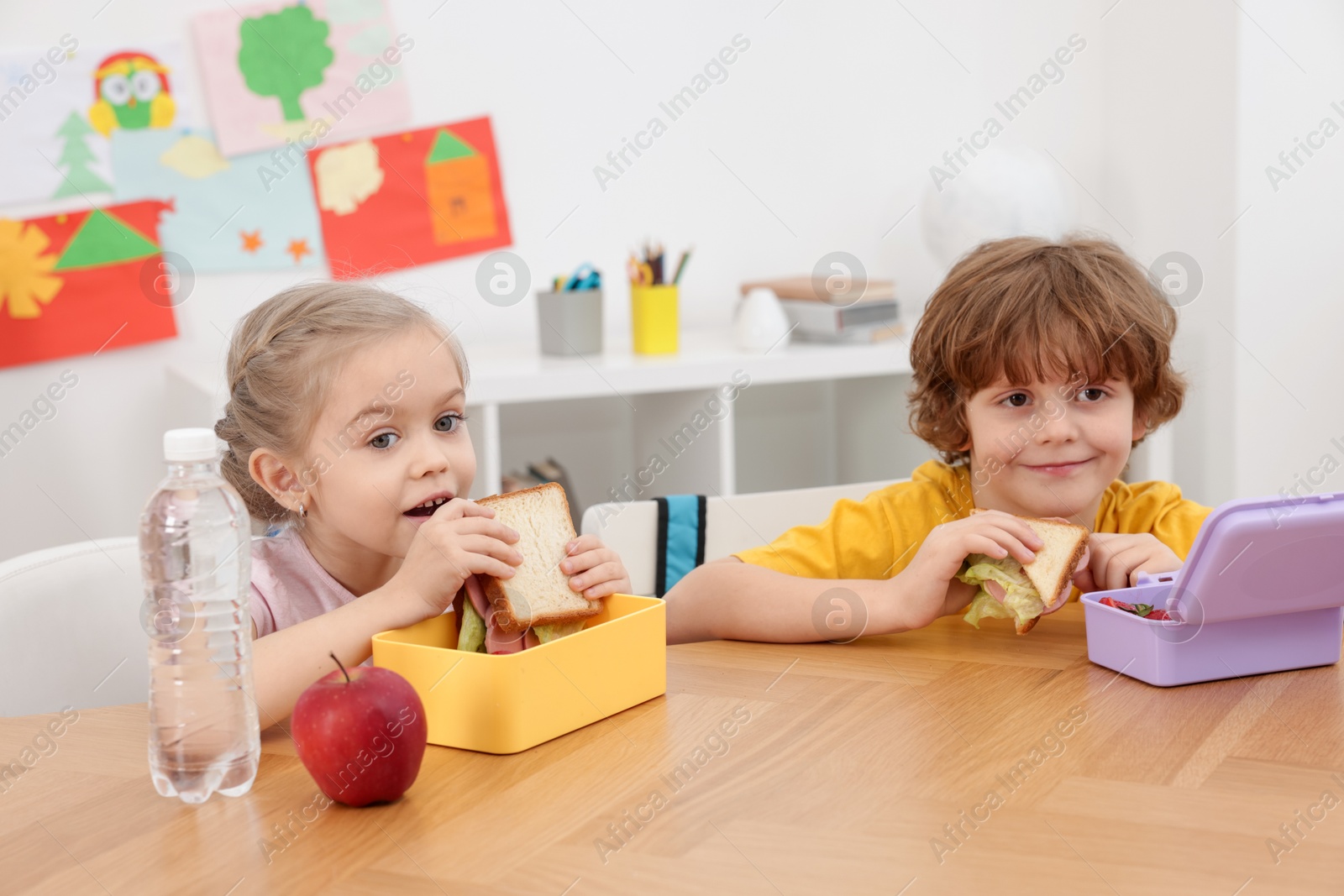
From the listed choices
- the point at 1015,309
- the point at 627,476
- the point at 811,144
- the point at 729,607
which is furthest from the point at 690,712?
the point at 811,144

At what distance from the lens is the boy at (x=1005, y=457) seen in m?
1.18

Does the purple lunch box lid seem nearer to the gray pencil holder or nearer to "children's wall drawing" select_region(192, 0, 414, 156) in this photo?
the gray pencil holder

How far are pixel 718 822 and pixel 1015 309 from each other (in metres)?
0.76

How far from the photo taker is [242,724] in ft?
2.76

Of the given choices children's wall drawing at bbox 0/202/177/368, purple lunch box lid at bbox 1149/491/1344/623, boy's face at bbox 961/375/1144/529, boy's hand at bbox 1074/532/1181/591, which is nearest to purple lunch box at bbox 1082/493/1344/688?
purple lunch box lid at bbox 1149/491/1344/623

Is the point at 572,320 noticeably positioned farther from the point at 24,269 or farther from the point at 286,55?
the point at 24,269

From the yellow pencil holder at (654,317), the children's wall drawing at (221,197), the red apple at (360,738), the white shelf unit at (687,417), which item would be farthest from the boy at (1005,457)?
the children's wall drawing at (221,197)

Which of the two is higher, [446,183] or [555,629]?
[446,183]

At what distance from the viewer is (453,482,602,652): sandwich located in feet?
→ 3.24

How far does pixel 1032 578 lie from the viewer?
3.57 ft

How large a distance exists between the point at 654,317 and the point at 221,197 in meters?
0.90

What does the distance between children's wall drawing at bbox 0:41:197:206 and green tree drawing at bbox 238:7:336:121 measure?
0.44 ft

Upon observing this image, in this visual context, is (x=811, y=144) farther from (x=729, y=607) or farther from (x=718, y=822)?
(x=718, y=822)

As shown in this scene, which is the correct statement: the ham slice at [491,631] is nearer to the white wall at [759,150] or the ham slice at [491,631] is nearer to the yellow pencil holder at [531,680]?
the yellow pencil holder at [531,680]
